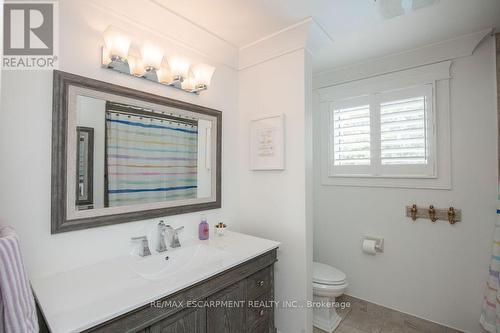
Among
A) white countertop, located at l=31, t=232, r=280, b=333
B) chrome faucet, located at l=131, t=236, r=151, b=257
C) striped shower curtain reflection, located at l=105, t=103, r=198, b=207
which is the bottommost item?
white countertop, located at l=31, t=232, r=280, b=333

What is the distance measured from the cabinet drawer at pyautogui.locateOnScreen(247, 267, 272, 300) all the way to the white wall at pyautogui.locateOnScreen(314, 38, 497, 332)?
51.9 inches

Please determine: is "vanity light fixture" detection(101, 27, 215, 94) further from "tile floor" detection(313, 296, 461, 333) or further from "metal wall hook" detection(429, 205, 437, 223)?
"tile floor" detection(313, 296, 461, 333)

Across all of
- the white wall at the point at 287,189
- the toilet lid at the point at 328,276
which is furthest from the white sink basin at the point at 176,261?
the toilet lid at the point at 328,276

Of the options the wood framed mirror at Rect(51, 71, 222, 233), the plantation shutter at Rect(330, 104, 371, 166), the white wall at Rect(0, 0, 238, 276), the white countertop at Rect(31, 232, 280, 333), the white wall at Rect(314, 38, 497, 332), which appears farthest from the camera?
the plantation shutter at Rect(330, 104, 371, 166)

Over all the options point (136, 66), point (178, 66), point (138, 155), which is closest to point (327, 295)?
point (138, 155)

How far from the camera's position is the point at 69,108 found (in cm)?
128

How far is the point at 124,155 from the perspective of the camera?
1.51 m

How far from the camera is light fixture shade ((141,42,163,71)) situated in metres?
1.52

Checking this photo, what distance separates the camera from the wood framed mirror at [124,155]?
49.9 inches

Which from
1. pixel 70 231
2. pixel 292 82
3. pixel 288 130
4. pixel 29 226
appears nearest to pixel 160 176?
pixel 70 231

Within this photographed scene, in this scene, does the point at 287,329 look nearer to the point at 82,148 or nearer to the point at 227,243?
the point at 227,243

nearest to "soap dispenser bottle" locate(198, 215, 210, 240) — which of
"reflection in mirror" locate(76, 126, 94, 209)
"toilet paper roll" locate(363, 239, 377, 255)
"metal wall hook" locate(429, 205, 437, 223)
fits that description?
"reflection in mirror" locate(76, 126, 94, 209)

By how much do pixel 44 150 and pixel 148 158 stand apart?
1.74 ft

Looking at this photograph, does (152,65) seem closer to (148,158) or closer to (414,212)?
(148,158)
